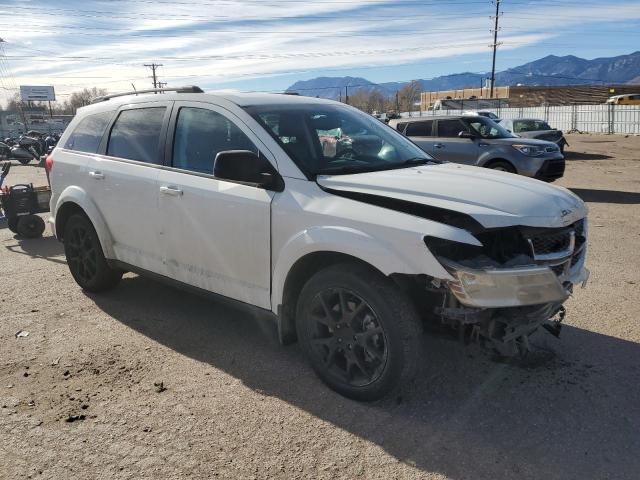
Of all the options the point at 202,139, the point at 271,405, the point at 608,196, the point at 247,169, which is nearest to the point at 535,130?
the point at 608,196

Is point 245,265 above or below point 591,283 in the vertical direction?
above

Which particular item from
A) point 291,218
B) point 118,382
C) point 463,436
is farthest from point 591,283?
point 118,382

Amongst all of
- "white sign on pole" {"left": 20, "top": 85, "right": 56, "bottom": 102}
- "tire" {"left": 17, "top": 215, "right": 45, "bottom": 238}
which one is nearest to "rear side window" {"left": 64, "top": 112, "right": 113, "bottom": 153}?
"tire" {"left": 17, "top": 215, "right": 45, "bottom": 238}

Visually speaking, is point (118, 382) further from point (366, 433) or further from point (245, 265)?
point (366, 433)

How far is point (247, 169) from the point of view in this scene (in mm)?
3496

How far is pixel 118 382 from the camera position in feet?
12.3

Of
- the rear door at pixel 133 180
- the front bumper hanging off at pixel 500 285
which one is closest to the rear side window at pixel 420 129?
the rear door at pixel 133 180

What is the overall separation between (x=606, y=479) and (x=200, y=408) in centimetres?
223

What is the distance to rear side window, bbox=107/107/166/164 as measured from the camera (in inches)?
177

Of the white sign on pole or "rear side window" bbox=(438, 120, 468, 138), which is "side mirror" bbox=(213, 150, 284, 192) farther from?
the white sign on pole

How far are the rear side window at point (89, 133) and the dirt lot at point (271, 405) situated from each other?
1.52 meters

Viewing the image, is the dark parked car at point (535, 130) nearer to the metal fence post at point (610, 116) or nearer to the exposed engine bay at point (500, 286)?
the metal fence post at point (610, 116)

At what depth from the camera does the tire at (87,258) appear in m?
5.13

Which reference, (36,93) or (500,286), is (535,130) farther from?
(36,93)
